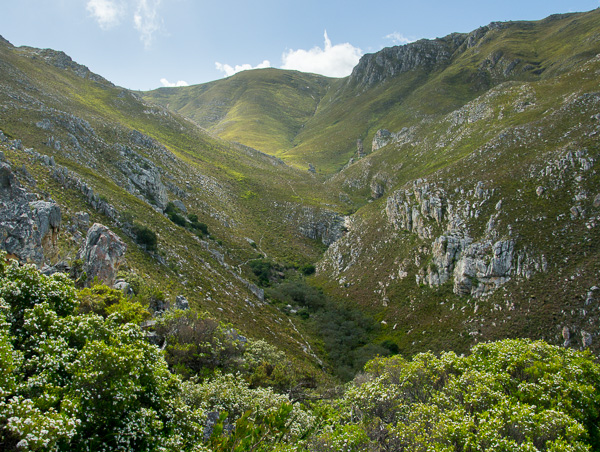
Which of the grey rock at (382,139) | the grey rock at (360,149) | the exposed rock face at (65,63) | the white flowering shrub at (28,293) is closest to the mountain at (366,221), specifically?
the white flowering shrub at (28,293)

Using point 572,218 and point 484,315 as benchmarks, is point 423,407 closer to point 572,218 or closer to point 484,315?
point 484,315

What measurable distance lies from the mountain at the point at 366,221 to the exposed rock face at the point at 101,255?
54.5 inches

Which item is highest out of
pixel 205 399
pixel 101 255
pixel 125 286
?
pixel 101 255

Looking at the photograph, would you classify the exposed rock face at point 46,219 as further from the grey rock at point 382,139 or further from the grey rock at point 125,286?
the grey rock at point 382,139

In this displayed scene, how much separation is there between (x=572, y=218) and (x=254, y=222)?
202 feet

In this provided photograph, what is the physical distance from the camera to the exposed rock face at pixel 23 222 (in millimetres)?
21719

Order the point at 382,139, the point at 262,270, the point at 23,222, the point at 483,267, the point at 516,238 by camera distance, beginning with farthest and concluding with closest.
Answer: the point at 382,139, the point at 262,270, the point at 483,267, the point at 516,238, the point at 23,222

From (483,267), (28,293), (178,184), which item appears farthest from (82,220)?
(483,267)

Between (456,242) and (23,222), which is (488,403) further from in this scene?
(456,242)

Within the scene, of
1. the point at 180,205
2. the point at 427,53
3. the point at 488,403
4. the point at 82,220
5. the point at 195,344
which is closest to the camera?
the point at 488,403

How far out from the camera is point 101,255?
23.8m

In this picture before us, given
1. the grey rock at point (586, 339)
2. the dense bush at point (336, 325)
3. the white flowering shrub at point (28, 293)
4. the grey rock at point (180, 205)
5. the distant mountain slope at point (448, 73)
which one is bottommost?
the dense bush at point (336, 325)

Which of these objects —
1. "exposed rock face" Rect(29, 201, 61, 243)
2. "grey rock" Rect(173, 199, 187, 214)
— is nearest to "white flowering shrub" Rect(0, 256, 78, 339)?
"exposed rock face" Rect(29, 201, 61, 243)

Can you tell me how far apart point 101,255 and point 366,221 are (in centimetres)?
5157
